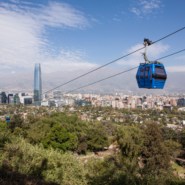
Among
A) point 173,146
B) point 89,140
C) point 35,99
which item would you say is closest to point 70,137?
point 89,140

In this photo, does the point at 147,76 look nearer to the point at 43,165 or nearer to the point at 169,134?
the point at 43,165

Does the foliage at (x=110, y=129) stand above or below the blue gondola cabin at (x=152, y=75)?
below

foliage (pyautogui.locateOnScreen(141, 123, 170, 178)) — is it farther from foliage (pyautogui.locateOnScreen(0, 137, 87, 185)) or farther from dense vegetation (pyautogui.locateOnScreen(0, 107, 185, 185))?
foliage (pyautogui.locateOnScreen(0, 137, 87, 185))

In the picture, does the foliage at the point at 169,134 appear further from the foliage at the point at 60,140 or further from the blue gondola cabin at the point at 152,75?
the blue gondola cabin at the point at 152,75

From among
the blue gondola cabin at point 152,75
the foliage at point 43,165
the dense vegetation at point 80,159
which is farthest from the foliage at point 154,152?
the blue gondola cabin at point 152,75

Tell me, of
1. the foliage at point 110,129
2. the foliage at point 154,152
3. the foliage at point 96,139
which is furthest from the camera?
the foliage at point 110,129

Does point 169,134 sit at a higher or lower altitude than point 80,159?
lower

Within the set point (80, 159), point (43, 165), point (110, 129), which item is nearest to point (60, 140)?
point (80, 159)
